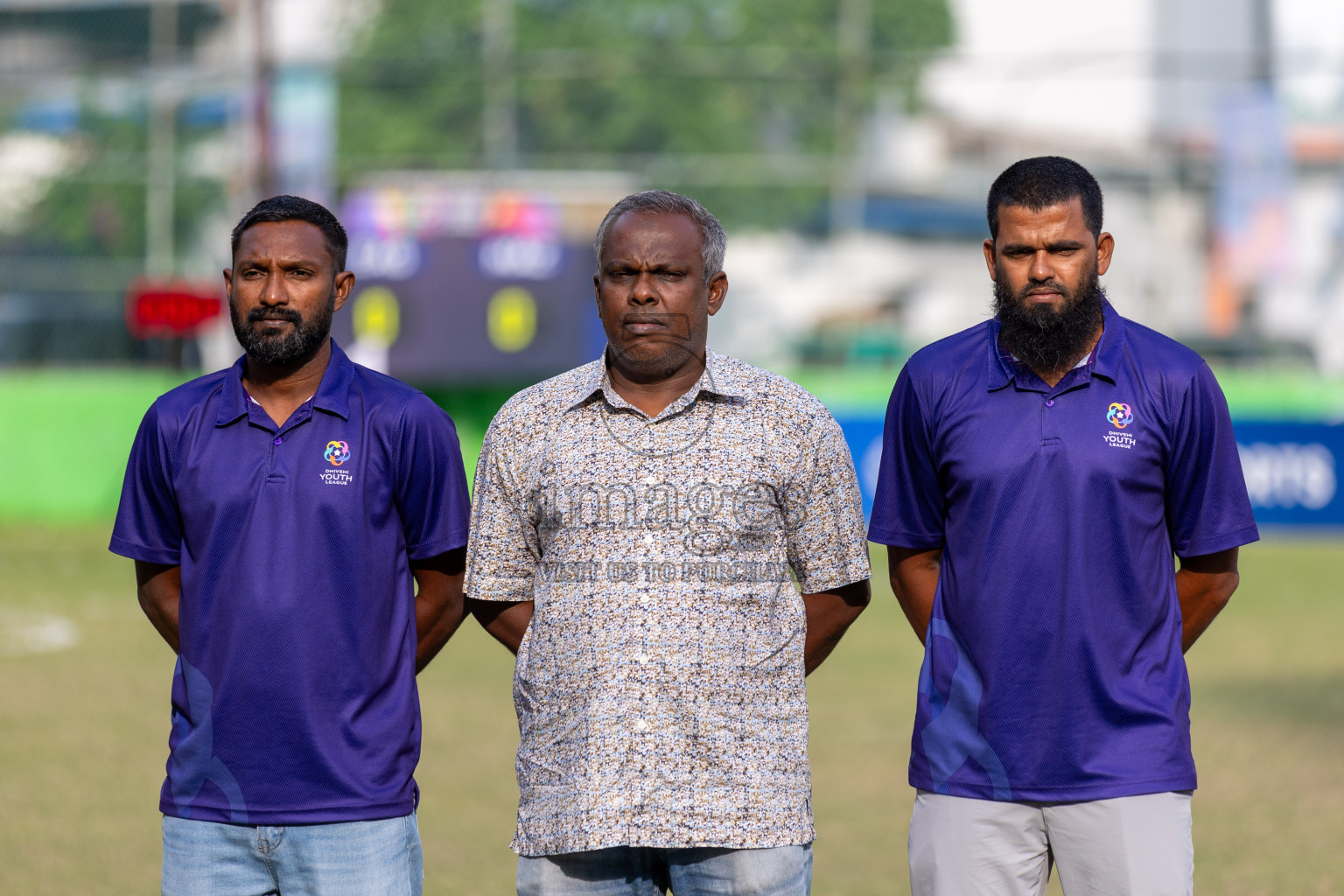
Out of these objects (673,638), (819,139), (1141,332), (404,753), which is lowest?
(404,753)

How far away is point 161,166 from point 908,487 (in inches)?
833

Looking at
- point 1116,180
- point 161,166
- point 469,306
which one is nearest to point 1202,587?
point 469,306

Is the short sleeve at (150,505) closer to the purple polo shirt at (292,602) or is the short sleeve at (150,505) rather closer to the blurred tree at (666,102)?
the purple polo shirt at (292,602)

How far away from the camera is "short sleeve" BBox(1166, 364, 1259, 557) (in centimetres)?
340

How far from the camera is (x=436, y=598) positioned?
3627mm

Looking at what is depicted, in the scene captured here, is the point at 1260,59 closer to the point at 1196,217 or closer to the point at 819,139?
the point at 1196,217

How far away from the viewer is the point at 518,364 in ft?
57.6

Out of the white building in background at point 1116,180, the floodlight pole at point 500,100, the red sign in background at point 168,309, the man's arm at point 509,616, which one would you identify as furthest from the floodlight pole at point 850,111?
the man's arm at point 509,616

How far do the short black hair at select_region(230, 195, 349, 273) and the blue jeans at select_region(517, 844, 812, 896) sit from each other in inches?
53.9

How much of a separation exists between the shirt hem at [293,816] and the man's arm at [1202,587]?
1753mm

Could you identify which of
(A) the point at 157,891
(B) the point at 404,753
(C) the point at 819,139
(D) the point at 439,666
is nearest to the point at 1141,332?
(B) the point at 404,753

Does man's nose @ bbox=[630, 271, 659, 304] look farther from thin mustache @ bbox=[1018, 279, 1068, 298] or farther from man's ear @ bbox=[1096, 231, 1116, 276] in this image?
man's ear @ bbox=[1096, 231, 1116, 276]

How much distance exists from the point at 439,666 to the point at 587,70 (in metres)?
17.1

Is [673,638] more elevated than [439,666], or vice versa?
[673,638]
